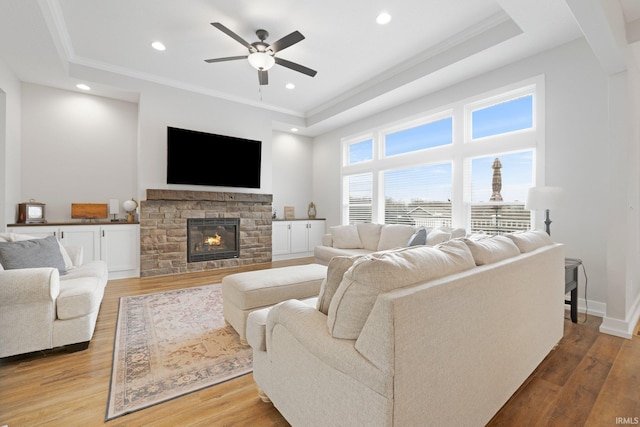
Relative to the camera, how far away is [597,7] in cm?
190

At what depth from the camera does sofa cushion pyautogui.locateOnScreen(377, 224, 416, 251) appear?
14.1 feet

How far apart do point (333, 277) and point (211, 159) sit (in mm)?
Result: 4577

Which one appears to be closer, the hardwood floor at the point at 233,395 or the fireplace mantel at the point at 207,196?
the hardwood floor at the point at 233,395

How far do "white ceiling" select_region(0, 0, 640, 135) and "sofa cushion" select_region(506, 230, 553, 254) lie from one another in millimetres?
2100

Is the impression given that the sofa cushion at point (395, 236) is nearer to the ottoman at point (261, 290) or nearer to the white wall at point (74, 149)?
the ottoman at point (261, 290)

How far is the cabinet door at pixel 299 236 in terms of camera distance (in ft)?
20.9

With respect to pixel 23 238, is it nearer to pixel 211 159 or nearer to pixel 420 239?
pixel 211 159

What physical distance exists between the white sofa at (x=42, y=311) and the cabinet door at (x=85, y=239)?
1.97m

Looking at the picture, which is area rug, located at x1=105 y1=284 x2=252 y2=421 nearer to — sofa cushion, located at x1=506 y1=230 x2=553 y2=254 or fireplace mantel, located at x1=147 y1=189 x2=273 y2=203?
fireplace mantel, located at x1=147 y1=189 x2=273 y2=203

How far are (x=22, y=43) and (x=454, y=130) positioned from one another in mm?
5415

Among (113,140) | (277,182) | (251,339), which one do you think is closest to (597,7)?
(251,339)

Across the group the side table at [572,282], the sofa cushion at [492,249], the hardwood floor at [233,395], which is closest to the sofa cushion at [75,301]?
the hardwood floor at [233,395]

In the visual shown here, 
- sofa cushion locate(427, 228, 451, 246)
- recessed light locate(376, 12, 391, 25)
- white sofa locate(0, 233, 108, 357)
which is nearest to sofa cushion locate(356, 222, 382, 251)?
sofa cushion locate(427, 228, 451, 246)

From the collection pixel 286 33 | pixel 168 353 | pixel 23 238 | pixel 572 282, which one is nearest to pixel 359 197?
pixel 286 33
